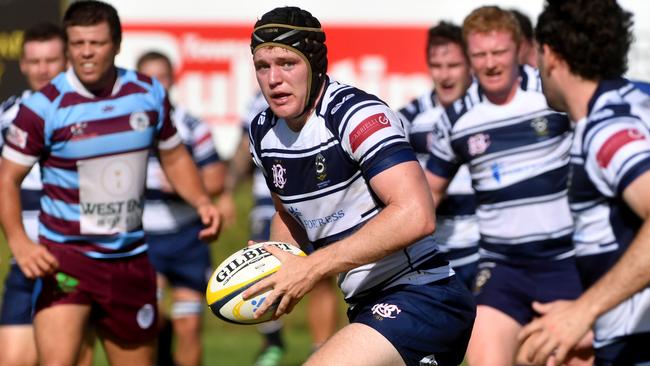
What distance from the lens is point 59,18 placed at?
13.2 m

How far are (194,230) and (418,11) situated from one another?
4.26 metres

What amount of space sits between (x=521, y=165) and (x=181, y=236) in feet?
12.9

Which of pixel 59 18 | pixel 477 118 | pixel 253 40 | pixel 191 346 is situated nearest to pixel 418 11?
pixel 59 18

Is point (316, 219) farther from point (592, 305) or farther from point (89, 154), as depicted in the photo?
point (89, 154)

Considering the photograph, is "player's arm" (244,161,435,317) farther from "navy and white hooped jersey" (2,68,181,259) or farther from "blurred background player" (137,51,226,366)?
"blurred background player" (137,51,226,366)

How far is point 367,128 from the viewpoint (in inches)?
194

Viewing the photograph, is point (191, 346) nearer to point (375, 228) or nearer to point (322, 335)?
point (322, 335)

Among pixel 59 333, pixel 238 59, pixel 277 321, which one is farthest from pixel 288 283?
pixel 238 59

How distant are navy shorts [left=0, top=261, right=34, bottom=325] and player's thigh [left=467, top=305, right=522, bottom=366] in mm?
2794

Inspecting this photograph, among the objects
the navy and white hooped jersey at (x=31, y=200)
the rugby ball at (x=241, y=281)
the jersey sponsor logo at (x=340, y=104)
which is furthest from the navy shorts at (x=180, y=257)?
the jersey sponsor logo at (x=340, y=104)

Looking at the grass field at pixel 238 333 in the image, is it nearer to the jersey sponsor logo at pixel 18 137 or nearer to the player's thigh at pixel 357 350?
the jersey sponsor logo at pixel 18 137

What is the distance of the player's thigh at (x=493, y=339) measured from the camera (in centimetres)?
690

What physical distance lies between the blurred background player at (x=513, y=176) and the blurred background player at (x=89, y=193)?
1574 millimetres

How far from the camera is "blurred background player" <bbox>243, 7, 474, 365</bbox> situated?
15.5 feet
